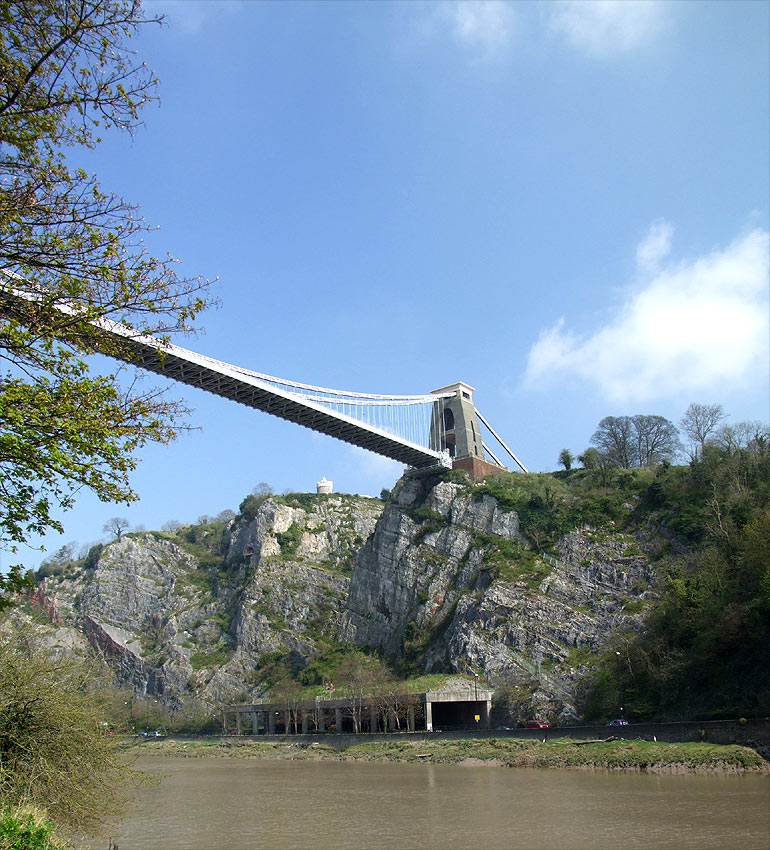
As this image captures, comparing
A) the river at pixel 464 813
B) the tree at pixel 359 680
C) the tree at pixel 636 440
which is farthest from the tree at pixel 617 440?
the river at pixel 464 813

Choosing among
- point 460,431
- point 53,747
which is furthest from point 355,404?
point 53,747

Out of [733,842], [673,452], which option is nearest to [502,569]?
[673,452]

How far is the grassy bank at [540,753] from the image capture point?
29328mm

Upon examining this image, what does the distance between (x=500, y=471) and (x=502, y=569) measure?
694 inches

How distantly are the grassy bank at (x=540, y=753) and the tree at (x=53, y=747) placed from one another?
25.5m

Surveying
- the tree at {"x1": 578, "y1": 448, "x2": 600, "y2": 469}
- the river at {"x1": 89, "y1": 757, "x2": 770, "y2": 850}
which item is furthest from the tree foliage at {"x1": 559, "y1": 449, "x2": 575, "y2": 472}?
the river at {"x1": 89, "y1": 757, "x2": 770, "y2": 850}

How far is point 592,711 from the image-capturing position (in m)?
41.0

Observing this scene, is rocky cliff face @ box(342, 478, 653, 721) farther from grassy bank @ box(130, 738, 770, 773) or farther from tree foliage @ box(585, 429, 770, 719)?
grassy bank @ box(130, 738, 770, 773)

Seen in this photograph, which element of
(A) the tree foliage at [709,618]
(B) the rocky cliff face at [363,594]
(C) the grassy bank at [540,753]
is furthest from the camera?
(B) the rocky cliff face at [363,594]

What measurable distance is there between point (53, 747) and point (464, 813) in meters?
15.2

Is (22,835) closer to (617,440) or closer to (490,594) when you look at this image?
(490,594)

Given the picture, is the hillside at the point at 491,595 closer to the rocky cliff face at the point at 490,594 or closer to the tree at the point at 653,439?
the rocky cliff face at the point at 490,594

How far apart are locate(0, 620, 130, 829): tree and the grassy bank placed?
25478mm

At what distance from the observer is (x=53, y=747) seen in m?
12.8
